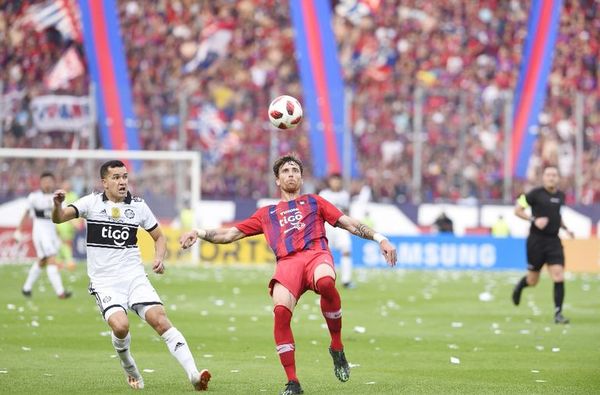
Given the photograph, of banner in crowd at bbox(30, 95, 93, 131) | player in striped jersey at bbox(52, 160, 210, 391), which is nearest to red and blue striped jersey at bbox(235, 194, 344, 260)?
player in striped jersey at bbox(52, 160, 210, 391)

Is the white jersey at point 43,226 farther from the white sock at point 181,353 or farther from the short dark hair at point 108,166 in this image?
the white sock at point 181,353

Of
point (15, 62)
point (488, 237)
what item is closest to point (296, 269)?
point (488, 237)

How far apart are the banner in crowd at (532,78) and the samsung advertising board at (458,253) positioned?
1919 mm

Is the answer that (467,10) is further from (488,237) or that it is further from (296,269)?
(296,269)

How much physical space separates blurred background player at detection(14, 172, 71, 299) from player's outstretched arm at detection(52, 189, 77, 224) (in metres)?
10.1

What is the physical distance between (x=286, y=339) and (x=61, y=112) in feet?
69.7

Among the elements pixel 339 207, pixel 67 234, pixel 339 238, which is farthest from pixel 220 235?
pixel 67 234

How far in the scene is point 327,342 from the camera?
1430 cm

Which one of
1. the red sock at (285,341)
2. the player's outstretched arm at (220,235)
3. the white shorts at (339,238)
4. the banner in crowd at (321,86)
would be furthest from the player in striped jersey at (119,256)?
the banner in crowd at (321,86)

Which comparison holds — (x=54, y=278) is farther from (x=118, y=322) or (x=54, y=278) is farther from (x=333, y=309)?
(x=333, y=309)

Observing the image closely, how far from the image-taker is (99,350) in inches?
520

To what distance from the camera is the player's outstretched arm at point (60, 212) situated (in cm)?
968

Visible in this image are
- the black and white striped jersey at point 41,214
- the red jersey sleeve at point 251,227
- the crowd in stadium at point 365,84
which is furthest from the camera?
the crowd in stadium at point 365,84

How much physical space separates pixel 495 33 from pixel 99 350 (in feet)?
87.7
